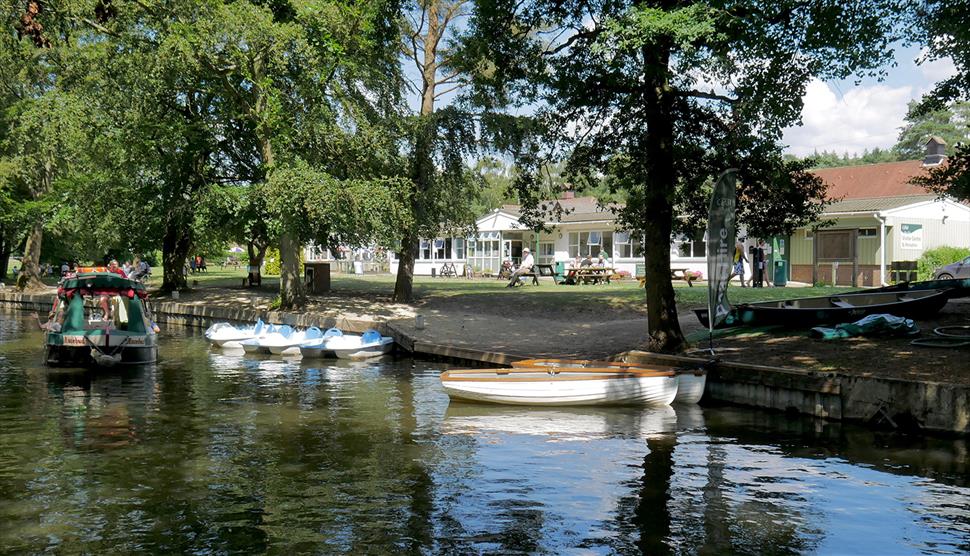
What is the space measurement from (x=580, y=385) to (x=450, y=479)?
15.6ft

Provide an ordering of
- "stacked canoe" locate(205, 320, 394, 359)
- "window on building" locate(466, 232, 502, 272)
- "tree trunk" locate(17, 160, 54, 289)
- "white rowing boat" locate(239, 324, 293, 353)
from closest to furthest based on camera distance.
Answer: "stacked canoe" locate(205, 320, 394, 359)
"white rowing boat" locate(239, 324, 293, 353)
"tree trunk" locate(17, 160, 54, 289)
"window on building" locate(466, 232, 502, 272)

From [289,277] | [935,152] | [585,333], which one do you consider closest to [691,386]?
[585,333]

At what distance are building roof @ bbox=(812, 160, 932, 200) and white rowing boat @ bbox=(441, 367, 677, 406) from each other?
2985cm

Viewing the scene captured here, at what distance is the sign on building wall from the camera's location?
3503cm

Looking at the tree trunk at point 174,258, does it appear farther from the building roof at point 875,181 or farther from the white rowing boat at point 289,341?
the building roof at point 875,181

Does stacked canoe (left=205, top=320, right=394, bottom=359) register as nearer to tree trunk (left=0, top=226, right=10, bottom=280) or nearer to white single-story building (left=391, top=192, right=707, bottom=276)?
white single-story building (left=391, top=192, right=707, bottom=276)

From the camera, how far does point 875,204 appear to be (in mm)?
35281

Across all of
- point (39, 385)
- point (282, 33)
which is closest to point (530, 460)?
point (39, 385)

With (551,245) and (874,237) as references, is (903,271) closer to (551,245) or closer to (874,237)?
(874,237)

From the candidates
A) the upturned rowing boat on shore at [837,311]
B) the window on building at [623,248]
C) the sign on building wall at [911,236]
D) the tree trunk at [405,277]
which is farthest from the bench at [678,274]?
the upturned rowing boat on shore at [837,311]

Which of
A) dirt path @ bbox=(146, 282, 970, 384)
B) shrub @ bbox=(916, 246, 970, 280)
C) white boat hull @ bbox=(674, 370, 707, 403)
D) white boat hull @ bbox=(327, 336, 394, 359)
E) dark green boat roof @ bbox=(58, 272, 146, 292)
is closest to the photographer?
dirt path @ bbox=(146, 282, 970, 384)

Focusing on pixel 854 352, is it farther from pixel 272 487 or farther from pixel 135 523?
pixel 135 523

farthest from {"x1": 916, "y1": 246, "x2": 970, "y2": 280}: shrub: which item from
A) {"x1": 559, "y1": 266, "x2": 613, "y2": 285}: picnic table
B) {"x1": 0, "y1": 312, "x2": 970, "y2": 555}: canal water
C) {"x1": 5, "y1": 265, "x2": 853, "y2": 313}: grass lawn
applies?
{"x1": 0, "y1": 312, "x2": 970, "y2": 555}: canal water

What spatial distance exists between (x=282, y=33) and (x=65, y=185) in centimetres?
1635
